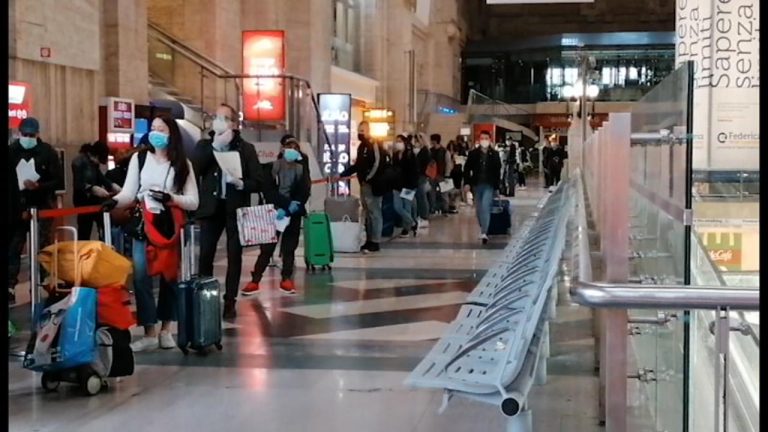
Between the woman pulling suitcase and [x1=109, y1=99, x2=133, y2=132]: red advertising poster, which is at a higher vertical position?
[x1=109, y1=99, x2=133, y2=132]: red advertising poster

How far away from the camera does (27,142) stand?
987cm

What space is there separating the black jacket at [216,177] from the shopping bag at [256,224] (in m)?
0.10

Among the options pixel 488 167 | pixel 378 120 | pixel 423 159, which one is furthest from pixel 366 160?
pixel 378 120

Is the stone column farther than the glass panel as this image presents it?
Yes

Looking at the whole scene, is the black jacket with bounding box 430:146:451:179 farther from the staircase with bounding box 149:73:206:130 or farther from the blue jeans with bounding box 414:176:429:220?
the staircase with bounding box 149:73:206:130

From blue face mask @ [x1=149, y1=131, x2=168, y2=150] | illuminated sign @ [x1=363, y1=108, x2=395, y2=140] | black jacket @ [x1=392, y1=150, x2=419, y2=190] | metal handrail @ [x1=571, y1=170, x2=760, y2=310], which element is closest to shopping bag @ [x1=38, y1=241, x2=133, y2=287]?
blue face mask @ [x1=149, y1=131, x2=168, y2=150]

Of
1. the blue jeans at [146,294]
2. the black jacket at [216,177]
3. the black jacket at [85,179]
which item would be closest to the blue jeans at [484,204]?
the black jacket at [85,179]

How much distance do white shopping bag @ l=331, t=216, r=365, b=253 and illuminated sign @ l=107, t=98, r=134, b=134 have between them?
3671 mm

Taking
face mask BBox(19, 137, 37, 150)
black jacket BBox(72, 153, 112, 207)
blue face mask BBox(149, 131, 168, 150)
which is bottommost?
black jacket BBox(72, 153, 112, 207)

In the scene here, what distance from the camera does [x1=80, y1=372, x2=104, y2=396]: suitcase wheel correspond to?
20.4ft

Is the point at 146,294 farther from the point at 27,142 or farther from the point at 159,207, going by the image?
the point at 27,142

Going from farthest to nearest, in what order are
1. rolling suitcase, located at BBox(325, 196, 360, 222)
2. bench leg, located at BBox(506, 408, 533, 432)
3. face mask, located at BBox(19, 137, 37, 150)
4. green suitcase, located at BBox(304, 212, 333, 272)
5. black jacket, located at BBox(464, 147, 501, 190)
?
black jacket, located at BBox(464, 147, 501, 190) < rolling suitcase, located at BBox(325, 196, 360, 222) < green suitcase, located at BBox(304, 212, 333, 272) < face mask, located at BBox(19, 137, 37, 150) < bench leg, located at BBox(506, 408, 533, 432)

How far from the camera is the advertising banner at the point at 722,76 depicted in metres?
15.6

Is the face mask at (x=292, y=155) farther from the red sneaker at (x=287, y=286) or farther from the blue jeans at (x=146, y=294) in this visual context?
the blue jeans at (x=146, y=294)
